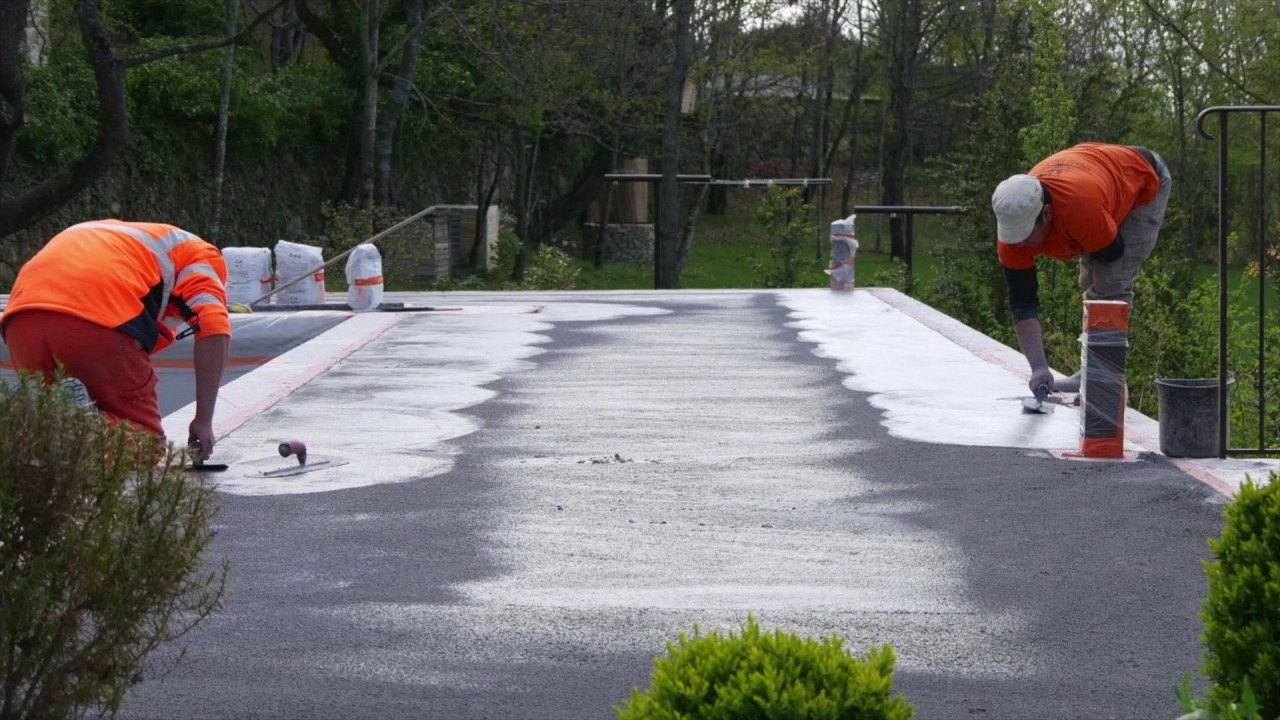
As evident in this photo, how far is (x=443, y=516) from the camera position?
573 cm

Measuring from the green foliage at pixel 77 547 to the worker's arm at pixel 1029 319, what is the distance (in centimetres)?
526

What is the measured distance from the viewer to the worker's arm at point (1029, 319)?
7.59m

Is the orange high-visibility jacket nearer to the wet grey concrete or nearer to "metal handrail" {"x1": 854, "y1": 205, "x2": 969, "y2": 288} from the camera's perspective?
the wet grey concrete

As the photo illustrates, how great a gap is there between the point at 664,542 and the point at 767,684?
301 cm

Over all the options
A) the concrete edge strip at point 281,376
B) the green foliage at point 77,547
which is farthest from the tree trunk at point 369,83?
the green foliage at point 77,547

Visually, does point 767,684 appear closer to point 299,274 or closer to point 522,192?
point 299,274

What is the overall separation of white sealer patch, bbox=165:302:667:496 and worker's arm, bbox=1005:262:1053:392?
275cm

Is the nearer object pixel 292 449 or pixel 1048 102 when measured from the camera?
pixel 292 449

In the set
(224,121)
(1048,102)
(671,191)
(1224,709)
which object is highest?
(224,121)

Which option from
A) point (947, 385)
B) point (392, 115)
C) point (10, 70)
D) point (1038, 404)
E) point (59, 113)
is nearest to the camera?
point (1038, 404)

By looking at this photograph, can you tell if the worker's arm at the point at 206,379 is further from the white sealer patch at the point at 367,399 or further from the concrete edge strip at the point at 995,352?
the concrete edge strip at the point at 995,352

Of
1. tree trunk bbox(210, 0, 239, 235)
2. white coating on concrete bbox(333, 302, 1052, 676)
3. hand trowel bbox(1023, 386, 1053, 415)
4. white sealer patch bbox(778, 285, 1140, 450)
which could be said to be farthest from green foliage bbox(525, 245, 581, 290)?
hand trowel bbox(1023, 386, 1053, 415)

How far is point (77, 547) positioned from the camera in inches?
112

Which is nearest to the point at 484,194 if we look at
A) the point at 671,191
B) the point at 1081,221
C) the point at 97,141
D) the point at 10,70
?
the point at 671,191
